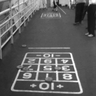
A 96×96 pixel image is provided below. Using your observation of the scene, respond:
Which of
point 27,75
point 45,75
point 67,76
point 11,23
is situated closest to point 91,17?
point 11,23

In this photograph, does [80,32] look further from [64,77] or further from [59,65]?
[64,77]

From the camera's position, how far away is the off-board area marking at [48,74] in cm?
258

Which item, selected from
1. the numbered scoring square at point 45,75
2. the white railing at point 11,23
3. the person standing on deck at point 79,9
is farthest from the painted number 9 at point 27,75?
the person standing on deck at point 79,9

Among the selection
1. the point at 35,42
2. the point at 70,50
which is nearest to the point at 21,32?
the point at 35,42

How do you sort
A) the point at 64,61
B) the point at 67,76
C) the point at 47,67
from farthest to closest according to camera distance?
the point at 64,61
the point at 47,67
the point at 67,76

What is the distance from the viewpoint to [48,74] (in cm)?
302

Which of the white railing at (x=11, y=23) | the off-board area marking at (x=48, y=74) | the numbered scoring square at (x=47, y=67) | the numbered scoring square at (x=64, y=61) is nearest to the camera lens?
the off-board area marking at (x=48, y=74)

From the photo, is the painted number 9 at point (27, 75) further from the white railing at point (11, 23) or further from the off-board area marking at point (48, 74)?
the white railing at point (11, 23)

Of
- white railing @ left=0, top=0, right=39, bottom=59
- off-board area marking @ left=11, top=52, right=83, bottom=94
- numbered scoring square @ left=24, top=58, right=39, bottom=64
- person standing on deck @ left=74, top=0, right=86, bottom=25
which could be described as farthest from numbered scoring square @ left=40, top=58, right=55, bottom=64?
person standing on deck @ left=74, top=0, right=86, bottom=25

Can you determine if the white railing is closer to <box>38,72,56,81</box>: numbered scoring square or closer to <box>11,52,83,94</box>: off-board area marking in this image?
<box>11,52,83,94</box>: off-board area marking

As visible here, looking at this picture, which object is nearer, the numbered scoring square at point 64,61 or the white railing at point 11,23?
the numbered scoring square at point 64,61

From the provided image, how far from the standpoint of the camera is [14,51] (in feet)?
13.6

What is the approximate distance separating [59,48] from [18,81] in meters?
1.72

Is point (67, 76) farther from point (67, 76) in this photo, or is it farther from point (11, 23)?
point (11, 23)
